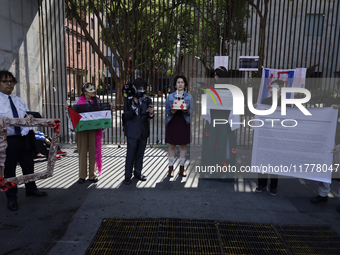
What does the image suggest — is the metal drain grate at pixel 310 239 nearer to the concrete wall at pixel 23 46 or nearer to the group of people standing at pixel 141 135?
the group of people standing at pixel 141 135

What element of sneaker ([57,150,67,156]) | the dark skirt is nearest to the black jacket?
the dark skirt

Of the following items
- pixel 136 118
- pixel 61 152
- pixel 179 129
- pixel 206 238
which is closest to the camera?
pixel 206 238

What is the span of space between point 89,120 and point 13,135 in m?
1.19

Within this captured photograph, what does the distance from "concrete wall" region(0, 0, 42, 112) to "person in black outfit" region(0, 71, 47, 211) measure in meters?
2.38

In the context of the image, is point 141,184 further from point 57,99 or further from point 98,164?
point 57,99

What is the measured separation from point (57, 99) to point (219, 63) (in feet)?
14.9

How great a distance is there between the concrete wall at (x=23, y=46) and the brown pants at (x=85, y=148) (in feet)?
8.26

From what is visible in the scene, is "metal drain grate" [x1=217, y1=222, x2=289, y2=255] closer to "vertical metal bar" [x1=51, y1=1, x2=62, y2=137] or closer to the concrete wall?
the concrete wall

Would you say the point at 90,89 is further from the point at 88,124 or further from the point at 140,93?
the point at 140,93

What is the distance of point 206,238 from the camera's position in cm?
307

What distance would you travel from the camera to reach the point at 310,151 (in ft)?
13.0

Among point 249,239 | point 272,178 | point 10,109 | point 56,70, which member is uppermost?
point 56,70

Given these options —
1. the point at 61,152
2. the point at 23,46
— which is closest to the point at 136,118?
the point at 61,152

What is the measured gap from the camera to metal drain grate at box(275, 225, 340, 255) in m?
2.89
